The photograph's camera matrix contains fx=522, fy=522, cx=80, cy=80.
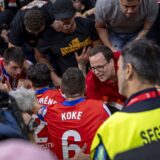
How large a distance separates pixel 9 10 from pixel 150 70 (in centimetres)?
402

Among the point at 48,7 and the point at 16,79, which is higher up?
the point at 48,7

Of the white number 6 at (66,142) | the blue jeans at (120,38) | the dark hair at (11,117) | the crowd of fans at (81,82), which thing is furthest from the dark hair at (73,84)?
the blue jeans at (120,38)

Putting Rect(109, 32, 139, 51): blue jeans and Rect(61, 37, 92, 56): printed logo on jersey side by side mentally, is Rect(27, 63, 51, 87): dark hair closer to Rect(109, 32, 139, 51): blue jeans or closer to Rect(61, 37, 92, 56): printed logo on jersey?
Rect(61, 37, 92, 56): printed logo on jersey

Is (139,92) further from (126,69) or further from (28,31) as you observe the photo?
(28,31)

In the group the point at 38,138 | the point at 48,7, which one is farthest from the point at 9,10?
the point at 38,138

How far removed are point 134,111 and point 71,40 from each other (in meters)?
2.94

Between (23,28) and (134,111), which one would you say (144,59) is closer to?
(134,111)

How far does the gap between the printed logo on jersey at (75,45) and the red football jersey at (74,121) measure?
1600mm

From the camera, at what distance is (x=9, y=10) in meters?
6.40

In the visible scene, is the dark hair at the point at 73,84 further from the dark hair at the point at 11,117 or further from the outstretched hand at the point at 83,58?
the outstretched hand at the point at 83,58

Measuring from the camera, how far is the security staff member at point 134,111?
8.13ft

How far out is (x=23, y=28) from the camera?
5.43 metres

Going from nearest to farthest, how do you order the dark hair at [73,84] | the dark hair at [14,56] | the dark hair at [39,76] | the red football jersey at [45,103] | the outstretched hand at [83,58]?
the dark hair at [73,84]
the red football jersey at [45,103]
the dark hair at [39,76]
the dark hair at [14,56]
the outstretched hand at [83,58]

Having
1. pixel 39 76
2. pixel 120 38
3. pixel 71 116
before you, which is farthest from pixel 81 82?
pixel 120 38
